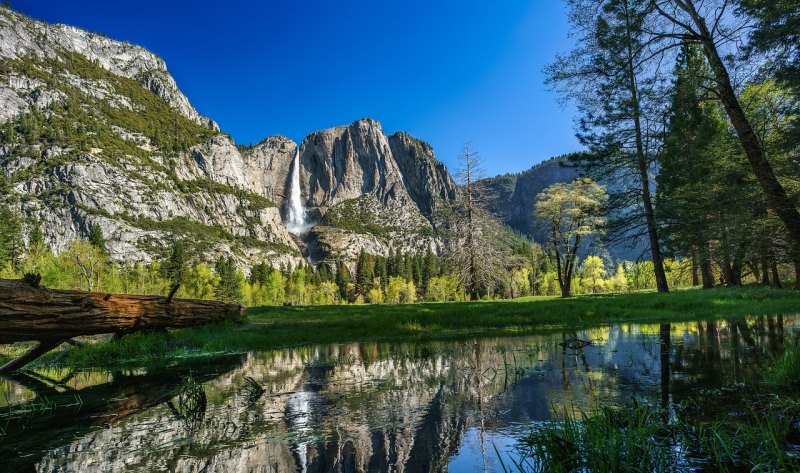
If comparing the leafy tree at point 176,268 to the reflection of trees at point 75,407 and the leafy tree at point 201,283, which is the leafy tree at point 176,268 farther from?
the reflection of trees at point 75,407

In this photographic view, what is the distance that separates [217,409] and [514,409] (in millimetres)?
3885

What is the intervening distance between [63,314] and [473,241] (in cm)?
3496

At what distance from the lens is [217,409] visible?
5.44 metres

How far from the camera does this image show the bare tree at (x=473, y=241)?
40.4m

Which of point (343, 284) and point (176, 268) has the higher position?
point (176, 268)

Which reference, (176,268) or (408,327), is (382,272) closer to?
(176,268)

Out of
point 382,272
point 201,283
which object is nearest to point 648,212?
point 201,283

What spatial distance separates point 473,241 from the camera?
40.5 meters

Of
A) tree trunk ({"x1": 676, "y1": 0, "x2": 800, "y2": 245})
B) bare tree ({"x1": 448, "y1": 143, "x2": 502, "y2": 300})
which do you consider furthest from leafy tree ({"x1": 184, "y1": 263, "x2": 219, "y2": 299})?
tree trunk ({"x1": 676, "y1": 0, "x2": 800, "y2": 245})

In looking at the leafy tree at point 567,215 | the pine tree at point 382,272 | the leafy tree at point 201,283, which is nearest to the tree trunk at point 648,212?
the leafy tree at point 567,215

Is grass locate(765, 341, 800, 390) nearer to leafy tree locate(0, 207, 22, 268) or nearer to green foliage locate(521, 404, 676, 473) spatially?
green foliage locate(521, 404, 676, 473)

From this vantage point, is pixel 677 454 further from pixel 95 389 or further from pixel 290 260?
pixel 290 260

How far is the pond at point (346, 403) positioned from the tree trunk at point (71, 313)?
43.5 inches

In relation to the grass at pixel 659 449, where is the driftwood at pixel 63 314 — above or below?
above
